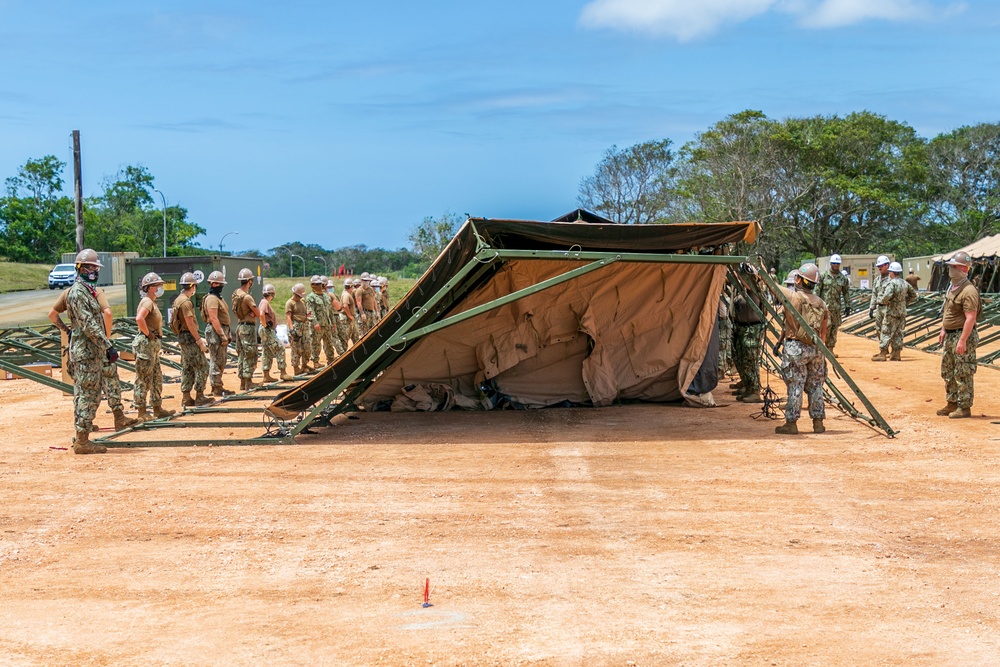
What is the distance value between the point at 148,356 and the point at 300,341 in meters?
5.75

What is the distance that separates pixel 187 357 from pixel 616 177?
42.0m

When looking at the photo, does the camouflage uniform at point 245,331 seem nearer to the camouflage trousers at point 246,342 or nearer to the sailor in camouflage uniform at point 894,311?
the camouflage trousers at point 246,342

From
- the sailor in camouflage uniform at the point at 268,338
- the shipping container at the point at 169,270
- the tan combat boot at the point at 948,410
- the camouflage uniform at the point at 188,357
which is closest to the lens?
the tan combat boot at the point at 948,410

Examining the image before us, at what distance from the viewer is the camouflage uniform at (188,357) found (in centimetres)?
1323

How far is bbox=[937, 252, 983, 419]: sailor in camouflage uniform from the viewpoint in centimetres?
1099

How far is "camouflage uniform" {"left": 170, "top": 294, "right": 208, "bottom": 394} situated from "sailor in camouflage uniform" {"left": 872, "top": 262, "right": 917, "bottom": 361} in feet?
39.9

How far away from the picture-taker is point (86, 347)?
1025 cm

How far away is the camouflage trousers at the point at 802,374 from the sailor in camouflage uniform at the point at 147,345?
23.5 ft

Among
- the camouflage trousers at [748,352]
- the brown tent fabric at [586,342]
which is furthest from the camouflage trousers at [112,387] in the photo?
the camouflage trousers at [748,352]

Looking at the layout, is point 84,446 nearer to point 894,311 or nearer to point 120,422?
point 120,422

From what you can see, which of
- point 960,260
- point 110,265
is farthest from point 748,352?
point 110,265

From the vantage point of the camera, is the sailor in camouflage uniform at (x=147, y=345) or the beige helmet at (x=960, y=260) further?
the sailor in camouflage uniform at (x=147, y=345)

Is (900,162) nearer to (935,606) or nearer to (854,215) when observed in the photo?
(854,215)

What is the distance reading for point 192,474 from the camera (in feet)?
30.1
